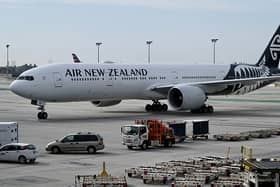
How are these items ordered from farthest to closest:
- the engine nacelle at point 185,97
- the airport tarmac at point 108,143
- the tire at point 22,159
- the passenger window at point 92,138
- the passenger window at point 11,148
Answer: the engine nacelle at point 185,97, the passenger window at point 92,138, the passenger window at point 11,148, the tire at point 22,159, the airport tarmac at point 108,143

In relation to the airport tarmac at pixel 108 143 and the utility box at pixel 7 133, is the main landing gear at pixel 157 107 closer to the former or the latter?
the airport tarmac at pixel 108 143

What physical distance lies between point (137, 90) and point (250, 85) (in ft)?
41.1

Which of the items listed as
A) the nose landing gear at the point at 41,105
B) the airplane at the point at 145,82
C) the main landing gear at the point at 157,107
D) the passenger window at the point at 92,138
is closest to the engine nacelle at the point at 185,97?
the airplane at the point at 145,82

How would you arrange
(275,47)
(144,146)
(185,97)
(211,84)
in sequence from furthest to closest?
1. (275,47)
2. (211,84)
3. (185,97)
4. (144,146)

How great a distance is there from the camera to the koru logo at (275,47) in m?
69.5

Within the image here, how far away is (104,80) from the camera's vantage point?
5431 centimetres

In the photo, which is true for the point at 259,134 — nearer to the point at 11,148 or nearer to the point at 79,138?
the point at 79,138

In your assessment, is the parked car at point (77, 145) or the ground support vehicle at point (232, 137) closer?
the parked car at point (77, 145)

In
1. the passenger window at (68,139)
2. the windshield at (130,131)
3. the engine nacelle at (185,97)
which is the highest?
the engine nacelle at (185,97)

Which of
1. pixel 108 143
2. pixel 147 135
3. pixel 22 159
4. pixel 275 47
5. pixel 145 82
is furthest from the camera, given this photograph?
pixel 275 47

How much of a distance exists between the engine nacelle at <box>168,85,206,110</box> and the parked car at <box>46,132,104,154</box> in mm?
23606

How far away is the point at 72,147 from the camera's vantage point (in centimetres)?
3312

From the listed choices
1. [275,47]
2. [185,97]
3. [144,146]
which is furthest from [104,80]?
[275,47]

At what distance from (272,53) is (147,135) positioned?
37822 millimetres
